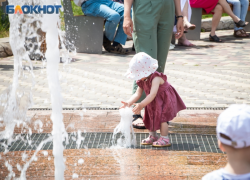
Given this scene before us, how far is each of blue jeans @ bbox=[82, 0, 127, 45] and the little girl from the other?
4099 millimetres

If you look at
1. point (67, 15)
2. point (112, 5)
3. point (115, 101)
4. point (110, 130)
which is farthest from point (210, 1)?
point (110, 130)

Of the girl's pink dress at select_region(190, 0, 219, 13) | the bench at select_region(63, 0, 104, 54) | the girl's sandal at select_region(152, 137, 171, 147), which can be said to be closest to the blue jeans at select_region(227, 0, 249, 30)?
the girl's pink dress at select_region(190, 0, 219, 13)

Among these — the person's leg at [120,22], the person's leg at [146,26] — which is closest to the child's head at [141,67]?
the person's leg at [146,26]

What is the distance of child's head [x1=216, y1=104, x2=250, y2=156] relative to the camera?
1322 mm

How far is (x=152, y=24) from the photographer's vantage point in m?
3.43

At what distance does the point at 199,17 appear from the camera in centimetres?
930

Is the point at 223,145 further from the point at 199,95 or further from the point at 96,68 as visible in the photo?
the point at 96,68

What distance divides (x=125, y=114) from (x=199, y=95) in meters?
1.93

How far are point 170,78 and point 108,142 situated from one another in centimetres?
258

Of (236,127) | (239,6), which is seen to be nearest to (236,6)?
(239,6)

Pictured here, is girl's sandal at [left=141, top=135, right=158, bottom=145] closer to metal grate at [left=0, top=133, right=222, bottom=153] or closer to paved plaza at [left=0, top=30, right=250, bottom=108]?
metal grate at [left=0, top=133, right=222, bottom=153]

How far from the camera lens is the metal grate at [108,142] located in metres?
3.05

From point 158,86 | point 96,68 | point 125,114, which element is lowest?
point 96,68

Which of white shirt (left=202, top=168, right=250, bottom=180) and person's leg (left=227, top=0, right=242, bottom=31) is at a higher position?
white shirt (left=202, top=168, right=250, bottom=180)
